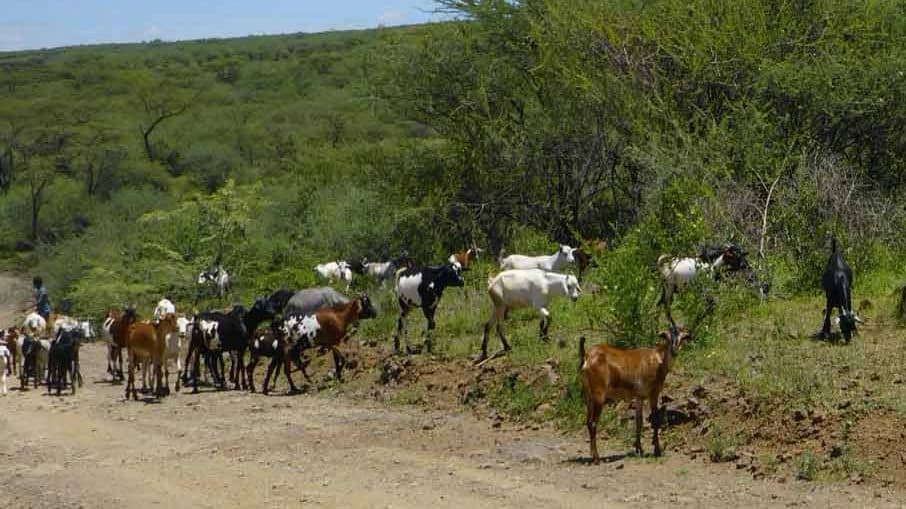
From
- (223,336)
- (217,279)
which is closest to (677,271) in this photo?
(223,336)

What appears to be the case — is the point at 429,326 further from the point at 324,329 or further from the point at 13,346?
the point at 13,346

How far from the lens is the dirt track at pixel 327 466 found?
10555 mm

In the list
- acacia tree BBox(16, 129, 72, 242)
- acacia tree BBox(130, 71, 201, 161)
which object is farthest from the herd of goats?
acacia tree BBox(130, 71, 201, 161)

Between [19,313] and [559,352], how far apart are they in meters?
24.3

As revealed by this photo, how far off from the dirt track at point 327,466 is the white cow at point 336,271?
320 inches

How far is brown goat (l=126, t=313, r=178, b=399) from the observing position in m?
17.7

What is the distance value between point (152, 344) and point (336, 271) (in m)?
7.75

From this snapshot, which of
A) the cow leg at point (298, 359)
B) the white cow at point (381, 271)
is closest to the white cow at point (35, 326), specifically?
the white cow at point (381, 271)

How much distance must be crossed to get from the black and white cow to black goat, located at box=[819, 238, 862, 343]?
5651 millimetres

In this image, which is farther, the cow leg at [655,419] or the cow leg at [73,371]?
the cow leg at [73,371]

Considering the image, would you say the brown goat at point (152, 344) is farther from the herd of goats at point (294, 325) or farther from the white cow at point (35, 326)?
the white cow at point (35, 326)

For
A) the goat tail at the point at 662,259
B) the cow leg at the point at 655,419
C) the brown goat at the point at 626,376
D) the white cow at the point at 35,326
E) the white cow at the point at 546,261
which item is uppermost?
the goat tail at the point at 662,259

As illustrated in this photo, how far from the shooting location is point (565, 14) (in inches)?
936

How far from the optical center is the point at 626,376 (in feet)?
37.7
